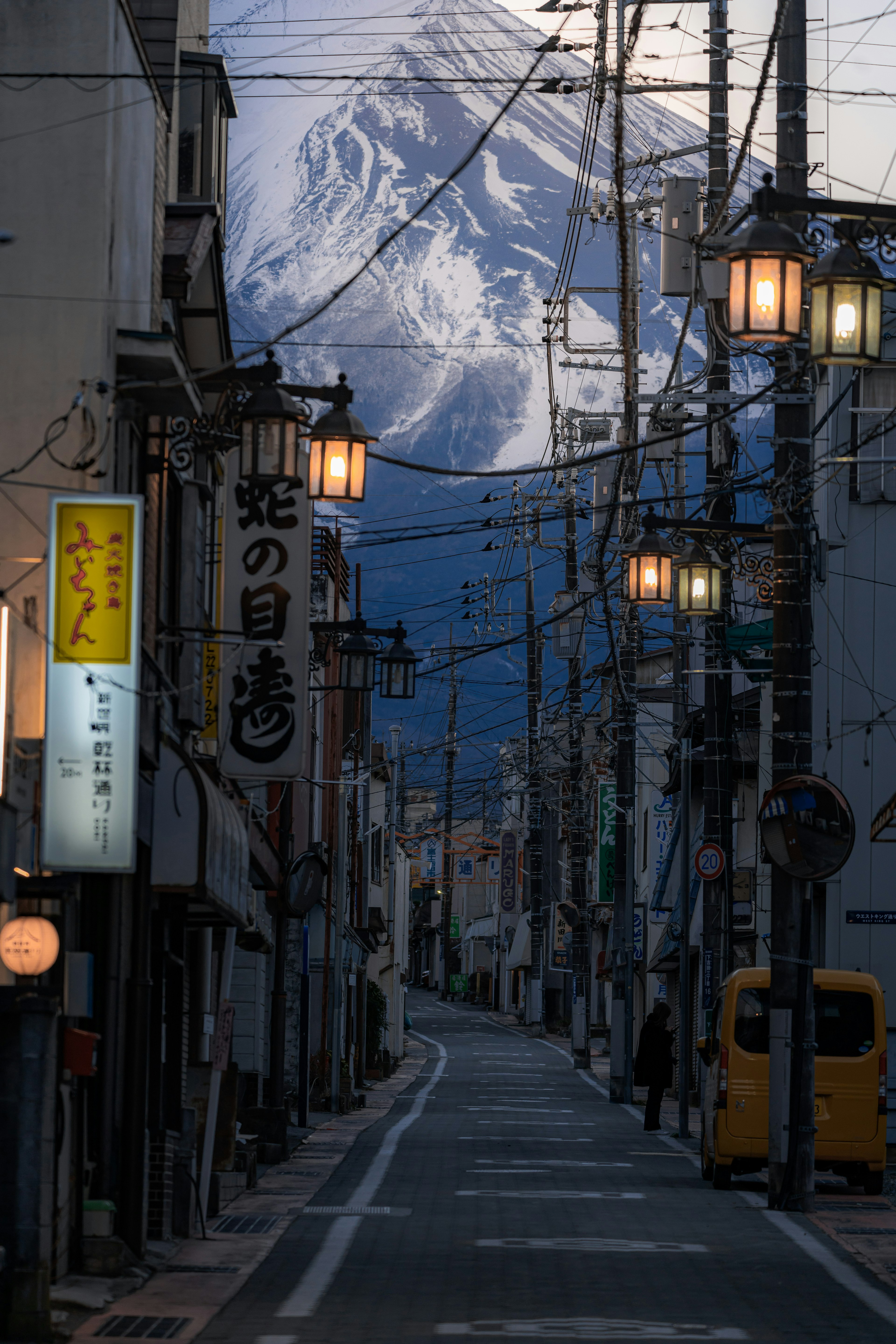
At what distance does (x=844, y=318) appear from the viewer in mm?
14133


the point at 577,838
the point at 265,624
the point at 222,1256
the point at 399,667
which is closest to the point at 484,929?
the point at 577,838

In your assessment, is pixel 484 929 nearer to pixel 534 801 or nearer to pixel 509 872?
pixel 509 872

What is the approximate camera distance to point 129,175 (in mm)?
14656

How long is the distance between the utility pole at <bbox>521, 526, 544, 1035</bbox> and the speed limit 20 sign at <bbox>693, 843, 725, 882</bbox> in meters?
19.1

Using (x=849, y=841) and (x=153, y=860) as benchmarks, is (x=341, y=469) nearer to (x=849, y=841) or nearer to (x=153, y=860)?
(x=153, y=860)

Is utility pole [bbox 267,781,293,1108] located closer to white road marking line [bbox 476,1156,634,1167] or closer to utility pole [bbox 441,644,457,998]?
white road marking line [bbox 476,1156,634,1167]

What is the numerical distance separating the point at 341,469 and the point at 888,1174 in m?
12.2

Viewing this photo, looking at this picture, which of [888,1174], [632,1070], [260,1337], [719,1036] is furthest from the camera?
[632,1070]

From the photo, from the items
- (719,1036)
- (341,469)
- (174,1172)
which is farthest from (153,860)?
(719,1036)

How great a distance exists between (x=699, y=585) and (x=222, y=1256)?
12.0m

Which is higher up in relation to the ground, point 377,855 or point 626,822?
point 626,822

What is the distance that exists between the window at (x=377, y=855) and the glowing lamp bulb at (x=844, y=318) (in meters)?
45.5

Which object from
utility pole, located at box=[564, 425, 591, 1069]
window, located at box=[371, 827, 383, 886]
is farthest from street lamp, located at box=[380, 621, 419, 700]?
window, located at box=[371, 827, 383, 886]

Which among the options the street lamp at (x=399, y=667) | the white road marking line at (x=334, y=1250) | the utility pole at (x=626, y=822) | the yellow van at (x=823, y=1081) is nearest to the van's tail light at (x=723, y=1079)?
the yellow van at (x=823, y=1081)
